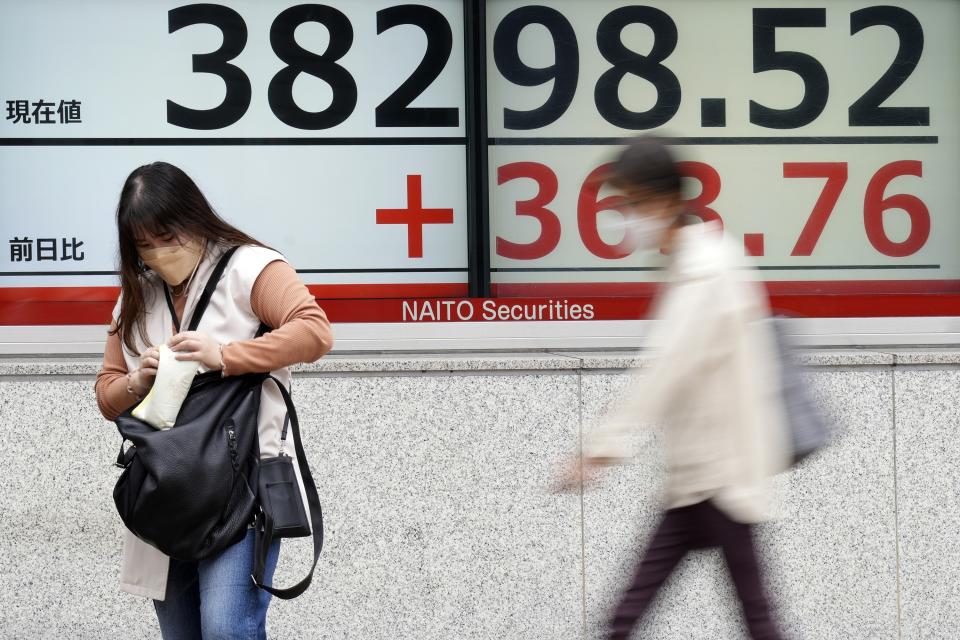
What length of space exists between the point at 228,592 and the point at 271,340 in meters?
0.58

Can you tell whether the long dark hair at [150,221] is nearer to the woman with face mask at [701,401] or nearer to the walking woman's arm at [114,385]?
the walking woman's arm at [114,385]

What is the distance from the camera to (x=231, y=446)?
2447 millimetres

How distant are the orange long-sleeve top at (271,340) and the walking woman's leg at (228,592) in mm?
399

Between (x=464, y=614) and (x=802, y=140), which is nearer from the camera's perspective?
(x=464, y=614)

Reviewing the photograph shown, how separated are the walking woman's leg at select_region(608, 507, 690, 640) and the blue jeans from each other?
0.87 metres

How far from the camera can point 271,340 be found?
2.51 m

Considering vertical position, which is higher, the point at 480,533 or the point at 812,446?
the point at 812,446

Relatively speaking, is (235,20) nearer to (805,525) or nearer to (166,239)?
(166,239)

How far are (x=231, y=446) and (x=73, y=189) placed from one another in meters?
3.18

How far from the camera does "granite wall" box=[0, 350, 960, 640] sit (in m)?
4.77

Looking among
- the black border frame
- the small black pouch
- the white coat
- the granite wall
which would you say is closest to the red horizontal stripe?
the black border frame

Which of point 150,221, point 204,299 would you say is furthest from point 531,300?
point 150,221

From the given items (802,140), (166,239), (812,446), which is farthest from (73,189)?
(812,446)

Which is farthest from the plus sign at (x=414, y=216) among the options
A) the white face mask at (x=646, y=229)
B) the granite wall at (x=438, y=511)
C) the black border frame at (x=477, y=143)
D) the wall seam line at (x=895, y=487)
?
the white face mask at (x=646, y=229)
